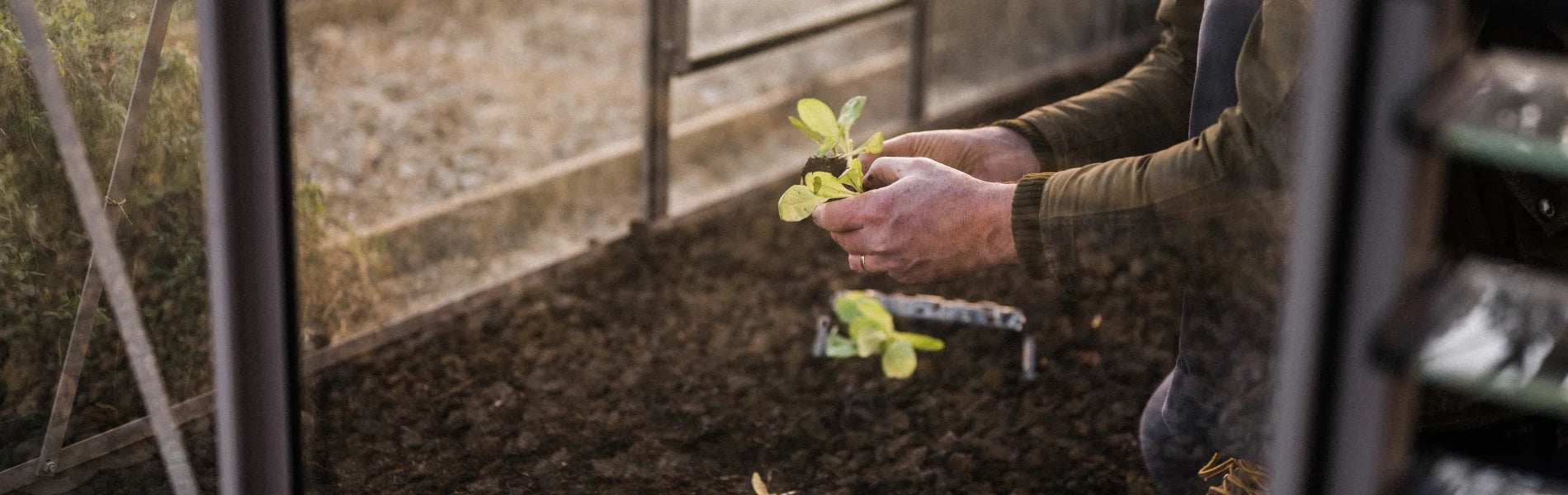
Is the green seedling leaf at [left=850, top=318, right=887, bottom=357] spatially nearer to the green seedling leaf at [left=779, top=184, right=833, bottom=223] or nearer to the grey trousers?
the grey trousers

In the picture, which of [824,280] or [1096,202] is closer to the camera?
[1096,202]

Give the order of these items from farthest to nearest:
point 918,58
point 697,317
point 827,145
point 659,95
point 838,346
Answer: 1. point 918,58
2. point 659,95
3. point 697,317
4. point 838,346
5. point 827,145

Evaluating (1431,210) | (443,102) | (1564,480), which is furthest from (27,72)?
(443,102)

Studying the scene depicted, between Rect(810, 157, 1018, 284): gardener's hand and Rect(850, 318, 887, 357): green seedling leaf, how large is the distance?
868 mm

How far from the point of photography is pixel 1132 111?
151 cm

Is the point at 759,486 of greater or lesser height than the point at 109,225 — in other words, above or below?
below

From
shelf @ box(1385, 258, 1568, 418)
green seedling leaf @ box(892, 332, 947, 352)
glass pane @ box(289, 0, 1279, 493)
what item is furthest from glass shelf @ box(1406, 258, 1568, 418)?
green seedling leaf @ box(892, 332, 947, 352)

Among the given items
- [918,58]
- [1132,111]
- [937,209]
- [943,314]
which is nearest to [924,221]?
[937,209]

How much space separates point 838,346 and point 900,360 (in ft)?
0.50

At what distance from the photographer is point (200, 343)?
1.42 meters

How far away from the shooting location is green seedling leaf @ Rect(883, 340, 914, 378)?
245 cm

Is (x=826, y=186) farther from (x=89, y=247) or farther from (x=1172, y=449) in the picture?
(x=89, y=247)

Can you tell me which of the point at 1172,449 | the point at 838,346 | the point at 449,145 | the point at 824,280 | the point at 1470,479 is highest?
the point at 449,145

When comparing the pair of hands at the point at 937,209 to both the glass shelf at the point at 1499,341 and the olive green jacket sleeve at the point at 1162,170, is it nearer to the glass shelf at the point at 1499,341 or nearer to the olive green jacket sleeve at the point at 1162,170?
the olive green jacket sleeve at the point at 1162,170
